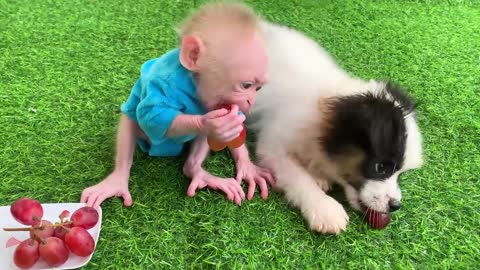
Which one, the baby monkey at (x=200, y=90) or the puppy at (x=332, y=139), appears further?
the puppy at (x=332, y=139)

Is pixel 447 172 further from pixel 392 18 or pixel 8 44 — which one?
pixel 8 44

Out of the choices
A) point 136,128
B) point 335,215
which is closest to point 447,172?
point 335,215

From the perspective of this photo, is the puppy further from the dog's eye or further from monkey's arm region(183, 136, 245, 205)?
monkey's arm region(183, 136, 245, 205)

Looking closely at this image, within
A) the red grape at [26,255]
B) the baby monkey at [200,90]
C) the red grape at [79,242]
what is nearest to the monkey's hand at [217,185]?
the baby monkey at [200,90]

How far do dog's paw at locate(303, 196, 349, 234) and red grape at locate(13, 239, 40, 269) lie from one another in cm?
74

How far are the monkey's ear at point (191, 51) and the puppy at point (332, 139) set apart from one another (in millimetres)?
264

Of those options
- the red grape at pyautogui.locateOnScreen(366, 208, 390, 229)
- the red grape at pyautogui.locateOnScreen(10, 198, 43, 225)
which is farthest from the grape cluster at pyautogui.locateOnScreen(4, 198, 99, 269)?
the red grape at pyautogui.locateOnScreen(366, 208, 390, 229)

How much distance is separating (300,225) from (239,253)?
0.75 ft

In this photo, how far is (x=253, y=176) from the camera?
5.27 feet

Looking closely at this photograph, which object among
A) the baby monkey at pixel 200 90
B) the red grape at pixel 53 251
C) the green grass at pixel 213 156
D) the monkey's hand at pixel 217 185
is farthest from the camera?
the monkey's hand at pixel 217 185

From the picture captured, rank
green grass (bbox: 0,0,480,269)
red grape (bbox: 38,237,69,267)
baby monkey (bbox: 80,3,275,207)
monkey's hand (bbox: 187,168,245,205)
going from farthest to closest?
monkey's hand (bbox: 187,168,245,205)
green grass (bbox: 0,0,480,269)
baby monkey (bbox: 80,3,275,207)
red grape (bbox: 38,237,69,267)

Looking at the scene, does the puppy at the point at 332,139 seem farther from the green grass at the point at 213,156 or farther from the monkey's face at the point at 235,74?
the monkey's face at the point at 235,74

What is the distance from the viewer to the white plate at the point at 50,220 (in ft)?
4.00

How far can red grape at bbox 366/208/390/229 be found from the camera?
1455 millimetres
